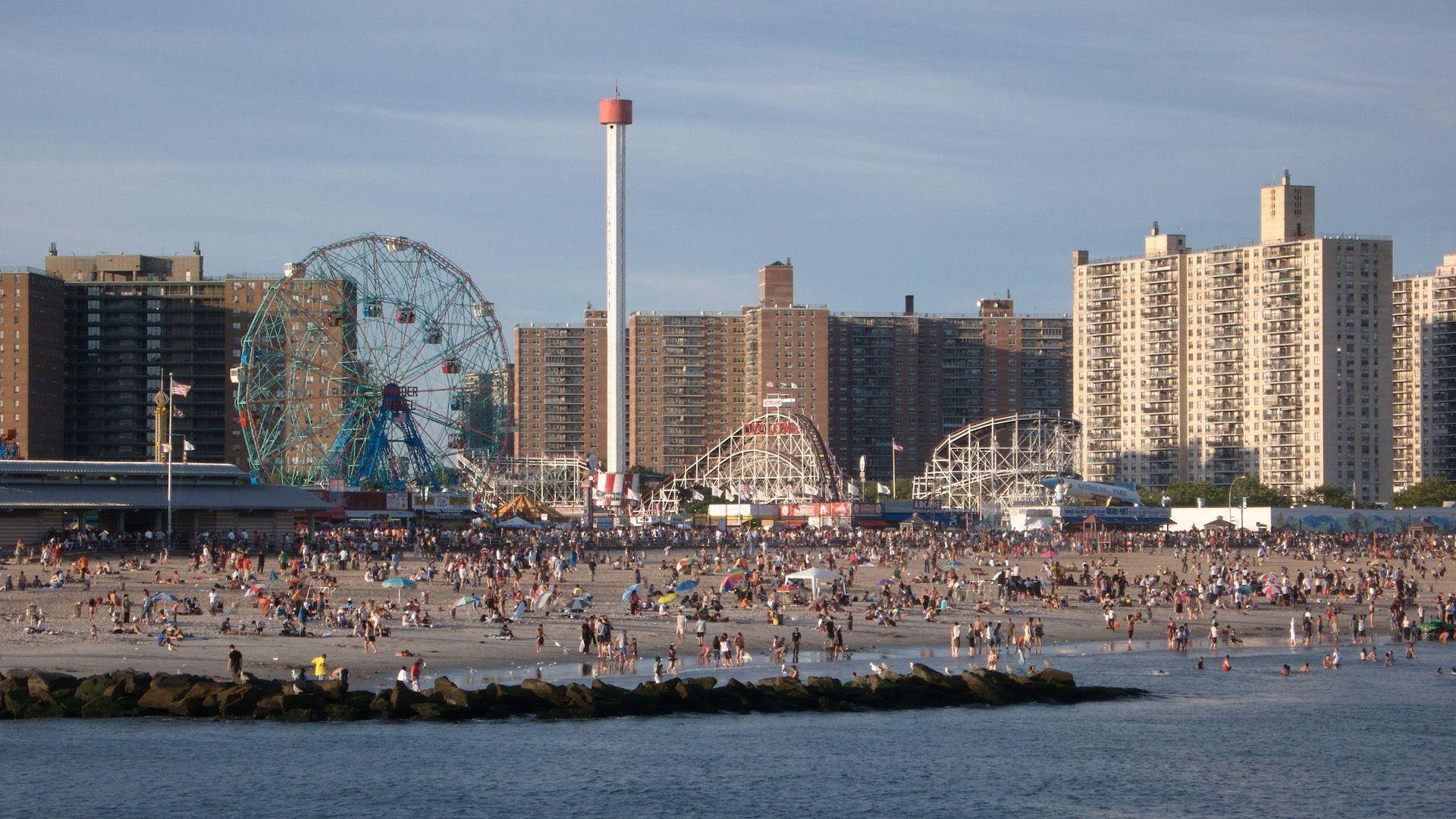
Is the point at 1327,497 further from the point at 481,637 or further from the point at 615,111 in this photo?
the point at 481,637

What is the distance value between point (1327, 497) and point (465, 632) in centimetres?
11159

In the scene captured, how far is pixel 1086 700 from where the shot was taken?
146 feet

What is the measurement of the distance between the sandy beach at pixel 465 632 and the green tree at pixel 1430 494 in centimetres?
8705

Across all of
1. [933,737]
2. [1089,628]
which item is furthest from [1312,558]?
[933,737]

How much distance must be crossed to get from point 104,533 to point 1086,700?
131 ft

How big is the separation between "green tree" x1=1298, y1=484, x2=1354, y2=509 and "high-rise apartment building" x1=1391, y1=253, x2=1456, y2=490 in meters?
29.3

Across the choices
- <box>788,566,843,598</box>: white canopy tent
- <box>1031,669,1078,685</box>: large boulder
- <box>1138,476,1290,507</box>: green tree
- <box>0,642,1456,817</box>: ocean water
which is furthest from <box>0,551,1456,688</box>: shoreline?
<box>1138,476,1290,507</box>: green tree

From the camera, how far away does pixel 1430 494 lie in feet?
483

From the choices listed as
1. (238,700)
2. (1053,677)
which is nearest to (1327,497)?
(1053,677)

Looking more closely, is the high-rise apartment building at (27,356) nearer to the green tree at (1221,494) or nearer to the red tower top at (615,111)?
the red tower top at (615,111)

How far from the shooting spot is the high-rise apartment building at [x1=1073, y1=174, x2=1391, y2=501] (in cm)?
15238

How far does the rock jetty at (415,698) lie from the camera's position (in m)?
38.8

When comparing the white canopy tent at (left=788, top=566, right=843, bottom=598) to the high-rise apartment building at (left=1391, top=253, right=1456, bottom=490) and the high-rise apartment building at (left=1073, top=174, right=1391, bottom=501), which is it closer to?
the high-rise apartment building at (left=1073, top=174, right=1391, bottom=501)

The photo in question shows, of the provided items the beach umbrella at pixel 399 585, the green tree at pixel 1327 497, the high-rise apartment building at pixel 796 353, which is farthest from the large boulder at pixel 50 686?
the high-rise apartment building at pixel 796 353
